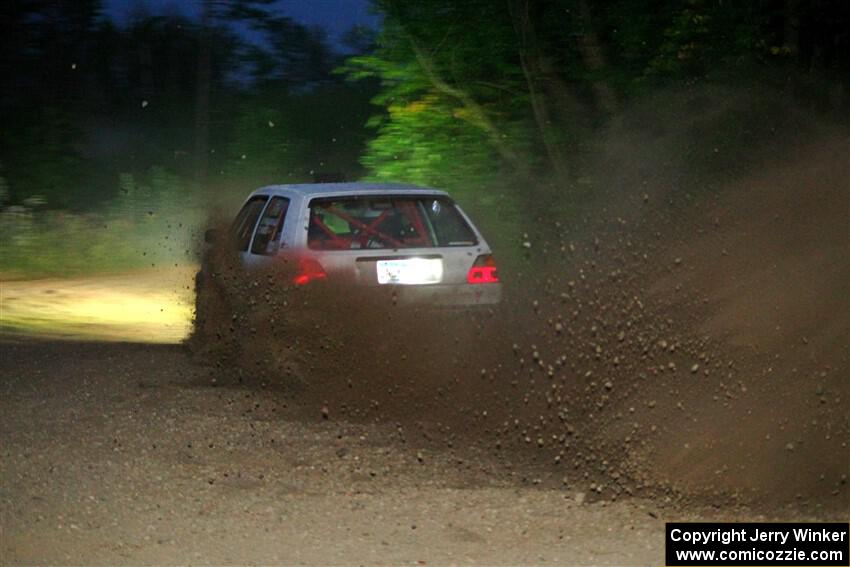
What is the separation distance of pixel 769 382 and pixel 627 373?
0.87 metres

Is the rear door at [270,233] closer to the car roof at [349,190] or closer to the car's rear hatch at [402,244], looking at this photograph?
the car roof at [349,190]

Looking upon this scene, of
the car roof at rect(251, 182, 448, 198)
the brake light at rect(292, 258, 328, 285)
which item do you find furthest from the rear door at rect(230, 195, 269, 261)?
the brake light at rect(292, 258, 328, 285)

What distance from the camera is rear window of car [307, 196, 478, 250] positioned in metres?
10.3

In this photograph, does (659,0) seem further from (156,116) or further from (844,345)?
(156,116)

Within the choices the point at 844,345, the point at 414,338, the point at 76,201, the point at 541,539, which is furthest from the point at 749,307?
the point at 76,201

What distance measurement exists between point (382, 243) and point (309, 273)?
0.72 m

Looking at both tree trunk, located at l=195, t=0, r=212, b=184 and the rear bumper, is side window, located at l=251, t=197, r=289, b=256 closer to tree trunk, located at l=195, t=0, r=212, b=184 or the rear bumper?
the rear bumper

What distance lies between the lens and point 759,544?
5.95 m

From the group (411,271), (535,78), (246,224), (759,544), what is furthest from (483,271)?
(535,78)

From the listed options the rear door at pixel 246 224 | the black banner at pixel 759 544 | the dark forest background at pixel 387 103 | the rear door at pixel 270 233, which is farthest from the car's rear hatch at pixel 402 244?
the black banner at pixel 759 544

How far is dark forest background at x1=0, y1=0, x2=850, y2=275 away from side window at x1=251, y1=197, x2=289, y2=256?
164cm

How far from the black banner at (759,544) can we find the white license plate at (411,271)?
4.21 meters

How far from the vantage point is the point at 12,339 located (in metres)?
13.4

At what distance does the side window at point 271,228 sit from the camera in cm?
1051
